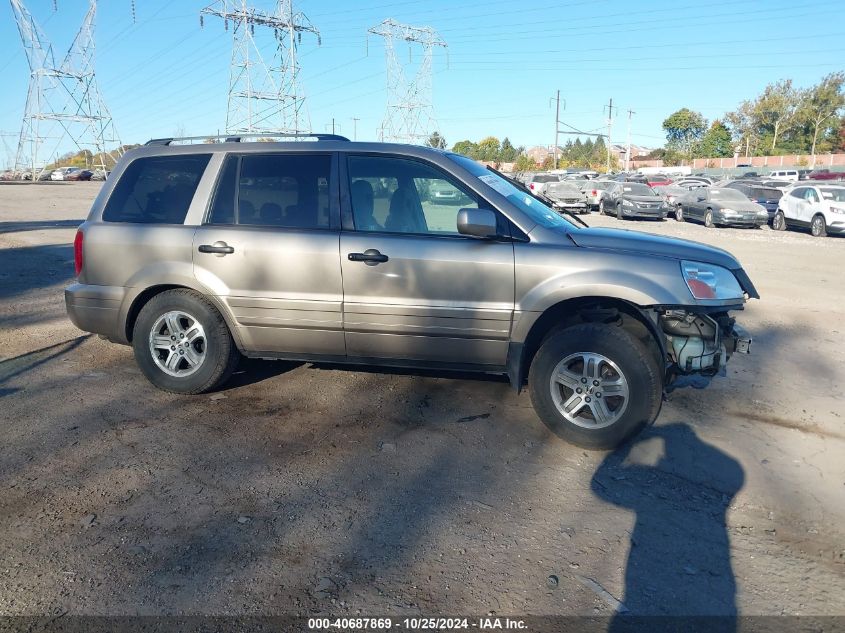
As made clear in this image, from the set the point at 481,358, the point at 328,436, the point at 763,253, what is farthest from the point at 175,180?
the point at 763,253

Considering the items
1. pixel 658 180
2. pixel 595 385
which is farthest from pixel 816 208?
pixel 658 180

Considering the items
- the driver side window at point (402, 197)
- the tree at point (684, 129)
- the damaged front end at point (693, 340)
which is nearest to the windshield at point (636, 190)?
the damaged front end at point (693, 340)

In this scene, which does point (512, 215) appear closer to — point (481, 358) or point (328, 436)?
point (481, 358)

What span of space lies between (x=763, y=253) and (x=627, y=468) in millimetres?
12855

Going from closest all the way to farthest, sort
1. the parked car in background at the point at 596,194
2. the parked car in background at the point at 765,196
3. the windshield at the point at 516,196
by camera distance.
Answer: the windshield at the point at 516,196
the parked car in background at the point at 765,196
the parked car in background at the point at 596,194

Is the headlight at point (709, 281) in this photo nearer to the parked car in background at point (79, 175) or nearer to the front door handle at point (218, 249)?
the front door handle at point (218, 249)

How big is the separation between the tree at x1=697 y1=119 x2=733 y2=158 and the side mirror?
3419 inches

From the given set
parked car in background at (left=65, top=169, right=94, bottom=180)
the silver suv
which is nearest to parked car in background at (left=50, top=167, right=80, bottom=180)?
parked car in background at (left=65, top=169, right=94, bottom=180)

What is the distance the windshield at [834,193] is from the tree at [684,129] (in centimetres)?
7781

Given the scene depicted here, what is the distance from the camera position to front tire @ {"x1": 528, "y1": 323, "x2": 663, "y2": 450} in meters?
4.10

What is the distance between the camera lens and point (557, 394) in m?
4.29

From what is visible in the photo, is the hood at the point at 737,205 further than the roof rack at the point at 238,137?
Yes

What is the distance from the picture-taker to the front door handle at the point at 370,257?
14.6 ft

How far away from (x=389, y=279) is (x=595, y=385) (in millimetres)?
1545
